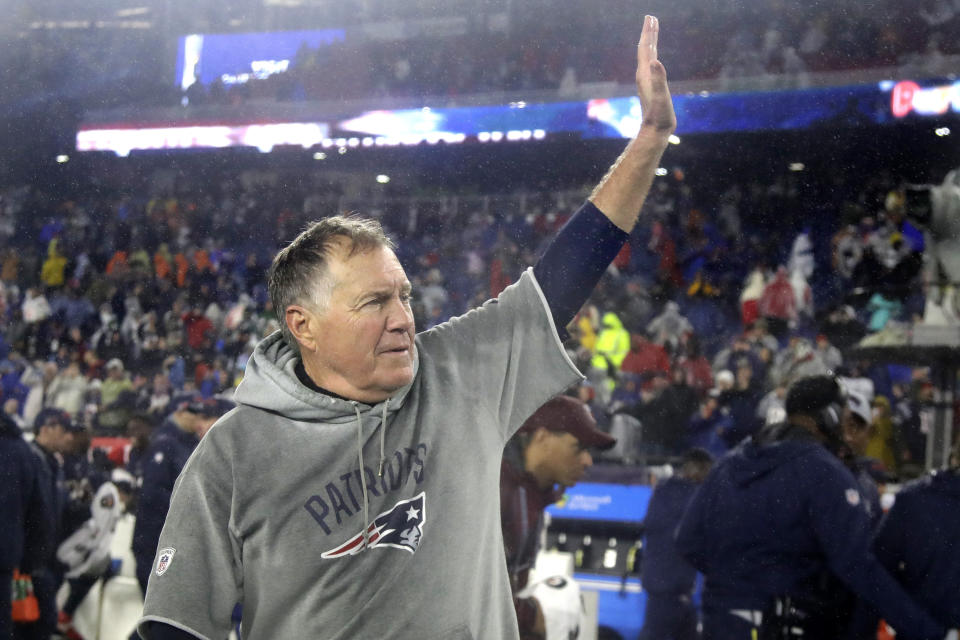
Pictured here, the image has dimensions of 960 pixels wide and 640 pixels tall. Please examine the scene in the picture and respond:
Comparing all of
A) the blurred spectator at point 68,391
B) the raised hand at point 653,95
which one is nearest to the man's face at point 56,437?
the blurred spectator at point 68,391

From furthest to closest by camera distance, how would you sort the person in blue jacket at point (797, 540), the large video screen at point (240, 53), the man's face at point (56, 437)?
the large video screen at point (240, 53)
the man's face at point (56, 437)
the person in blue jacket at point (797, 540)

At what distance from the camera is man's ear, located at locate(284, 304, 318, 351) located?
102 centimetres

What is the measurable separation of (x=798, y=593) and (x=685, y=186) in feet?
17.4

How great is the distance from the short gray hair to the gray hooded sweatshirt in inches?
3.0

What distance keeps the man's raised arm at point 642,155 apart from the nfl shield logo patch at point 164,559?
544 millimetres

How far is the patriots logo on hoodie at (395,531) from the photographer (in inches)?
37.3

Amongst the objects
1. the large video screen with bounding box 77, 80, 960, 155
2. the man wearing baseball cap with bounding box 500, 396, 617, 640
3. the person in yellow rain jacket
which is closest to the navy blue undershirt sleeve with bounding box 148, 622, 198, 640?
the man wearing baseball cap with bounding box 500, 396, 617, 640

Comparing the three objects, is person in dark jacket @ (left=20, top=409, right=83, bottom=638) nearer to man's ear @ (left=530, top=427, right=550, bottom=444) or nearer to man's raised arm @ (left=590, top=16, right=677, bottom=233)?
man's ear @ (left=530, top=427, right=550, bottom=444)

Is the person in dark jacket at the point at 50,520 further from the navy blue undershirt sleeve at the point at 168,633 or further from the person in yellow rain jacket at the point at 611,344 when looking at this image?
the person in yellow rain jacket at the point at 611,344

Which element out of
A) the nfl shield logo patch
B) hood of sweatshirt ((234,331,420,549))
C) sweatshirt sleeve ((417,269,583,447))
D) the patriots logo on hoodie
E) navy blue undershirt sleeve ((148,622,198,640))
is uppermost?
sweatshirt sleeve ((417,269,583,447))

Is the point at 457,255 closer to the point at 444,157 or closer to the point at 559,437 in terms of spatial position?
the point at 444,157

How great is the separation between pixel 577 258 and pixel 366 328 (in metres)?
0.23

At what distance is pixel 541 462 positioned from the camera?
1.87m

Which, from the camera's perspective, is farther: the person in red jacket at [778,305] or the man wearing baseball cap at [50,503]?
the person in red jacket at [778,305]
